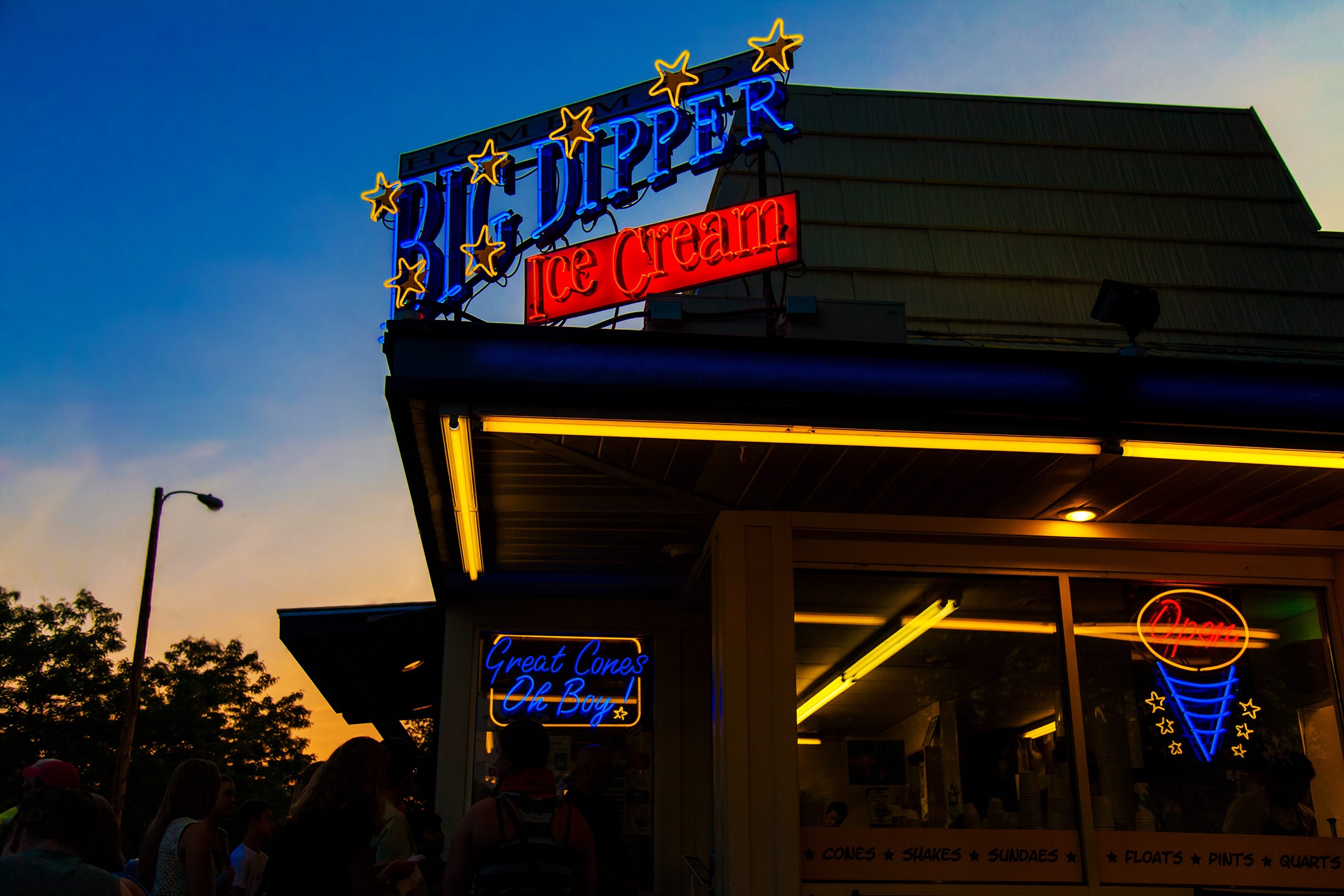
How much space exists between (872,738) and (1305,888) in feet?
9.02

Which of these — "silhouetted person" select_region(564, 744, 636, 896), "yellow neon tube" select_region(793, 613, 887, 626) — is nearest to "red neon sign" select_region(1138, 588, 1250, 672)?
"yellow neon tube" select_region(793, 613, 887, 626)

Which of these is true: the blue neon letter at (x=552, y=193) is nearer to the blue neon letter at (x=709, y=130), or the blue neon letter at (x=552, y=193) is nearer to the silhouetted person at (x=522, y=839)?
the blue neon letter at (x=709, y=130)

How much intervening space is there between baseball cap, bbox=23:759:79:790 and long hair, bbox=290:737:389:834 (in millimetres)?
1082

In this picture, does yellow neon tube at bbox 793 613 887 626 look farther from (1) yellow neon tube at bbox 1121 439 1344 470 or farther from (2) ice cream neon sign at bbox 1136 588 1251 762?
(1) yellow neon tube at bbox 1121 439 1344 470

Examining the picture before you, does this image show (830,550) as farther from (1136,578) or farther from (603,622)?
(603,622)

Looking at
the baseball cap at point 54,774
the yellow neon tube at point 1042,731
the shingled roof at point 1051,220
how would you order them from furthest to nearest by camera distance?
the shingled roof at point 1051,220
the yellow neon tube at point 1042,731
the baseball cap at point 54,774

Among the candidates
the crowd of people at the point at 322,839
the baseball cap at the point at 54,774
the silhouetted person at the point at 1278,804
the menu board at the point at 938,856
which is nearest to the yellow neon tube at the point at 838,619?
the menu board at the point at 938,856

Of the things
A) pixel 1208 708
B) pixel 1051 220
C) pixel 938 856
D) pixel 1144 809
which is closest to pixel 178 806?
pixel 938 856

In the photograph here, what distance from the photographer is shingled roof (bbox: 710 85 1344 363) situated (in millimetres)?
11477

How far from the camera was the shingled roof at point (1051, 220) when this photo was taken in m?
11.5

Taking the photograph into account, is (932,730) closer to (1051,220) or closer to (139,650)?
(1051,220)

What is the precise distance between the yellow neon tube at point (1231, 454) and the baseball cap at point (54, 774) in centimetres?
523

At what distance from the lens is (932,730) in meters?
6.89

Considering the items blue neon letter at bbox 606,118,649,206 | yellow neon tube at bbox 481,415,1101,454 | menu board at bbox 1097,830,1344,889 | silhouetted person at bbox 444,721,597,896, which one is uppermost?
blue neon letter at bbox 606,118,649,206
